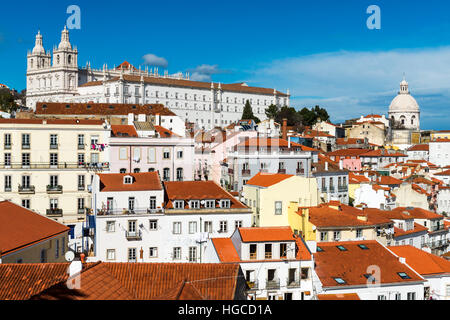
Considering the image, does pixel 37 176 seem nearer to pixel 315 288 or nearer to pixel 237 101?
pixel 315 288

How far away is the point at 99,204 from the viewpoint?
34.7m

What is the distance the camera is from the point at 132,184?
3650 cm

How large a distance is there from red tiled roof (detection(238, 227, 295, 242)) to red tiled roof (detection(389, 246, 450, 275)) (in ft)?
25.2

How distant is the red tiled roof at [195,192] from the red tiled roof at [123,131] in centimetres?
1033

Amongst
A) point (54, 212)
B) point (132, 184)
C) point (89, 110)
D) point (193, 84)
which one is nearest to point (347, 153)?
point (89, 110)

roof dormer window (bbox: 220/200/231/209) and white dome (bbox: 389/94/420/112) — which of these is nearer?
roof dormer window (bbox: 220/200/231/209)

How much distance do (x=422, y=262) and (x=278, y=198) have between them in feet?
38.9

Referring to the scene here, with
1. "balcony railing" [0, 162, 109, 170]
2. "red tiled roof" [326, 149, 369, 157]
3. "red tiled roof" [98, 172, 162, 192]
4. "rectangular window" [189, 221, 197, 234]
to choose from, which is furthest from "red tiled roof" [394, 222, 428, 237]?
"red tiled roof" [326, 149, 369, 157]

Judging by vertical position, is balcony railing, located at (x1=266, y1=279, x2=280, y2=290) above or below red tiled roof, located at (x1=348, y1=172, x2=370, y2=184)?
below

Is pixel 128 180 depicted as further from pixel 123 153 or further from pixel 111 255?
pixel 123 153

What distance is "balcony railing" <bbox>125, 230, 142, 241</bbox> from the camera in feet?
112

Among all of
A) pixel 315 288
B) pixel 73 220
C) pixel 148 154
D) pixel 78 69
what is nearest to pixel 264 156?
pixel 148 154

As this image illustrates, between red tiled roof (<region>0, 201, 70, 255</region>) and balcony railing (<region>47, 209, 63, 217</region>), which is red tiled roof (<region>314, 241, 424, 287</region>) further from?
balcony railing (<region>47, 209, 63, 217</region>)

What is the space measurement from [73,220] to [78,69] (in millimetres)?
148624
